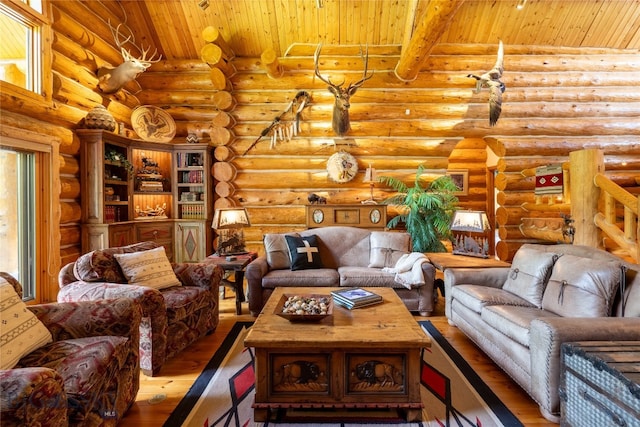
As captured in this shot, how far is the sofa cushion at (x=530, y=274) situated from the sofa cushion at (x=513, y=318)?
0.53 feet

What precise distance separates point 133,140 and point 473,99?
573 cm

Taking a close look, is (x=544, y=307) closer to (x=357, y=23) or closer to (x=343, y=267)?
(x=343, y=267)

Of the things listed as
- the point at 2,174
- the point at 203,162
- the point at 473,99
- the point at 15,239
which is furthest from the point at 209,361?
the point at 473,99

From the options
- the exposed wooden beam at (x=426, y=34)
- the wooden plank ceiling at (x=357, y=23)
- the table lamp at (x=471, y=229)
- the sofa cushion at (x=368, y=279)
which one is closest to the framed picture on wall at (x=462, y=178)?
the wooden plank ceiling at (x=357, y=23)

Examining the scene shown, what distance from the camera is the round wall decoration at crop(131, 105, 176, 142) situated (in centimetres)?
543

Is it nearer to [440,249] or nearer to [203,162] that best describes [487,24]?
[440,249]

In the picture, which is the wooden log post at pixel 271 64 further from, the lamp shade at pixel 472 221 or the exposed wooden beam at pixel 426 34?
the lamp shade at pixel 472 221

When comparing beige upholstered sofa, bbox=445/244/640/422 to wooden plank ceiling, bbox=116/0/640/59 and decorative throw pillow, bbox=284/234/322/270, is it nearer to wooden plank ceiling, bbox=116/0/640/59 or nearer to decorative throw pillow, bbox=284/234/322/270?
decorative throw pillow, bbox=284/234/322/270

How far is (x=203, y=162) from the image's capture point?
18.7ft

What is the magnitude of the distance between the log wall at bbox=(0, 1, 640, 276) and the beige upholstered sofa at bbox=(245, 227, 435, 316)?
171 cm

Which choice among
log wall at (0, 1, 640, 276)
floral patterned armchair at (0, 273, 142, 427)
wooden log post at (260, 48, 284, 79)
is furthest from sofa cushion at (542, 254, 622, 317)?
wooden log post at (260, 48, 284, 79)

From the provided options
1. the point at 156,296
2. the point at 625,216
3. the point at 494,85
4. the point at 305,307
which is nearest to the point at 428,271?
the point at 305,307

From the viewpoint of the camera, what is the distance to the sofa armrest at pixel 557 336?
181 centimetres

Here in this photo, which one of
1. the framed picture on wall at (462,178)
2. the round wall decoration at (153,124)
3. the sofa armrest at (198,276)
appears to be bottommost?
the sofa armrest at (198,276)
